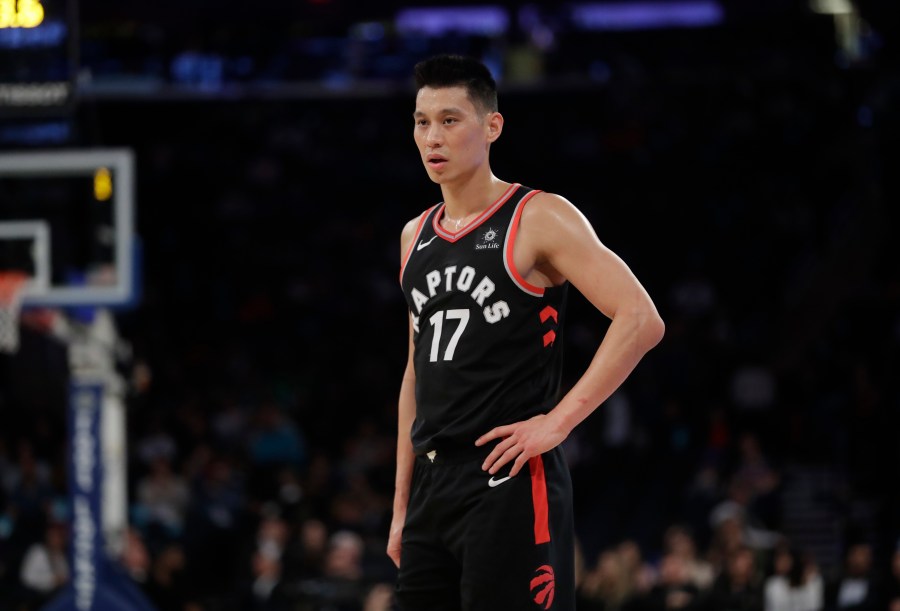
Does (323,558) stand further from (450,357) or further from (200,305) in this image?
(450,357)

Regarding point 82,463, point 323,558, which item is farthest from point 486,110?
point 323,558

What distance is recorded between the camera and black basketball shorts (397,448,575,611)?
13.1 feet

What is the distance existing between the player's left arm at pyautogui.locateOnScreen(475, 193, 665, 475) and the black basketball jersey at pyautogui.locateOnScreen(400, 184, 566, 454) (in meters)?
0.06

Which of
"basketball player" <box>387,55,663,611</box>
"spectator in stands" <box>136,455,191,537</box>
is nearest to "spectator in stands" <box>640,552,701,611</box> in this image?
"spectator in stands" <box>136,455,191,537</box>

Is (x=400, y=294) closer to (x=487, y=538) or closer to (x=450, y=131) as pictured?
(x=450, y=131)

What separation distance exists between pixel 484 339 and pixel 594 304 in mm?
359

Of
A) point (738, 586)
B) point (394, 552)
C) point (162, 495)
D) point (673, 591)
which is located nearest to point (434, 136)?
point (394, 552)

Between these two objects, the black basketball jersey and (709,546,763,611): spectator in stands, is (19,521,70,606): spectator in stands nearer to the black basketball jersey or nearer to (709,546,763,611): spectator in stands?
(709,546,763,611): spectator in stands

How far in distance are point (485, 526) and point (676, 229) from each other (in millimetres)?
18074

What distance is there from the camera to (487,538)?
400cm

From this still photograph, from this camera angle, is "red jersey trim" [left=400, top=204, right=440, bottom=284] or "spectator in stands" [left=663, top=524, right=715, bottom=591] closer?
"red jersey trim" [left=400, top=204, right=440, bottom=284]

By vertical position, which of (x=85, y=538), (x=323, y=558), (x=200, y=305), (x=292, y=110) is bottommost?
(x=323, y=558)

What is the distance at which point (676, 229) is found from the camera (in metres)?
21.6

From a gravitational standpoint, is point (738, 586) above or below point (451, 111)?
below
